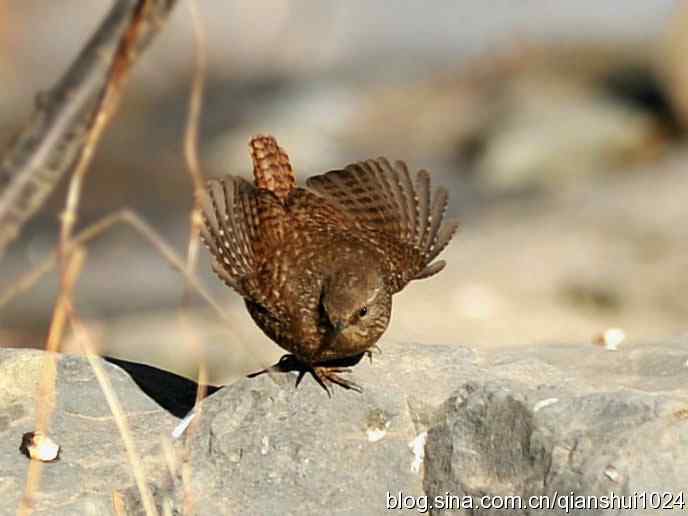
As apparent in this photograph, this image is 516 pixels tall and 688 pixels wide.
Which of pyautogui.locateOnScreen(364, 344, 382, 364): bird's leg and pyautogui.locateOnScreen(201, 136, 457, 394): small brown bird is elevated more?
pyautogui.locateOnScreen(201, 136, 457, 394): small brown bird

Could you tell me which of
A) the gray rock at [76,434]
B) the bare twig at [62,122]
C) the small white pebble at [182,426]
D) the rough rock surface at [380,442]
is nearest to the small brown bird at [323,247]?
the rough rock surface at [380,442]

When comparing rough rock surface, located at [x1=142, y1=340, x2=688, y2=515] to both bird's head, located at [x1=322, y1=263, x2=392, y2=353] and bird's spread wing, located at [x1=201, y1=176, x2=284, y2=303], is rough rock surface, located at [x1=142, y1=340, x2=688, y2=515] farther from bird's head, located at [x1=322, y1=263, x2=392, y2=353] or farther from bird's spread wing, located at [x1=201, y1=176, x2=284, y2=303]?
bird's spread wing, located at [x1=201, y1=176, x2=284, y2=303]

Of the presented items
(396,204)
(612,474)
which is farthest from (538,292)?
(612,474)

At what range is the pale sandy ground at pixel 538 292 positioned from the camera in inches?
338

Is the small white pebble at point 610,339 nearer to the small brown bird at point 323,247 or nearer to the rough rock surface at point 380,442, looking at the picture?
the small brown bird at point 323,247

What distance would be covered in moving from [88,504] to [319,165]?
33.9 feet

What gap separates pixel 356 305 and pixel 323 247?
373 millimetres

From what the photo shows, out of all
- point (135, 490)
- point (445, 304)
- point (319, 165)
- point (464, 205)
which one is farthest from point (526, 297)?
point (135, 490)

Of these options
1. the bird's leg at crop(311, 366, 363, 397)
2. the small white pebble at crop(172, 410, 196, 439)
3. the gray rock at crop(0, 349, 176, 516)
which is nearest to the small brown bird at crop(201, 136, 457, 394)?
the bird's leg at crop(311, 366, 363, 397)

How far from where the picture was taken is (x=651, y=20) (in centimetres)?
1564

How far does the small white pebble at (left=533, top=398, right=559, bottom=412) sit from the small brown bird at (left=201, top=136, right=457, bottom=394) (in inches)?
20.4

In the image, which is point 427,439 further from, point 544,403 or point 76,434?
point 76,434

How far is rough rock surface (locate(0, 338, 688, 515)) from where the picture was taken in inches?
139

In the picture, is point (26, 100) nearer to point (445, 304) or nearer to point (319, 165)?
point (319, 165)
